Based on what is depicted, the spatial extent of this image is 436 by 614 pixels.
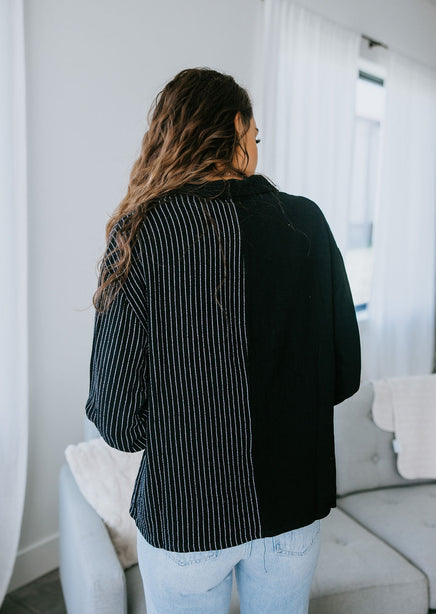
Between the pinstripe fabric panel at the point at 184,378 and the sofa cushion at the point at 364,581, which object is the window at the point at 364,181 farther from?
the pinstripe fabric panel at the point at 184,378

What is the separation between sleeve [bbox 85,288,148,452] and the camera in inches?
28.9

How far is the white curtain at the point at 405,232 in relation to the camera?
367cm

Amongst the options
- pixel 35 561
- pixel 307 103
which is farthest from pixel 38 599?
pixel 307 103

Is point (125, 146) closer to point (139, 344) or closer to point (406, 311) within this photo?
point (139, 344)

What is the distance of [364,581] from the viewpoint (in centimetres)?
157

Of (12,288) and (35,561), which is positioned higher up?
(12,288)

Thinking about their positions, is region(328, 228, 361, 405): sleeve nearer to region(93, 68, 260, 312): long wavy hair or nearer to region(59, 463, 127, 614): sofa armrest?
region(93, 68, 260, 312): long wavy hair

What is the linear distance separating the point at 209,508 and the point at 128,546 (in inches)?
36.8

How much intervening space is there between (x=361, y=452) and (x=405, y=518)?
11.5 inches

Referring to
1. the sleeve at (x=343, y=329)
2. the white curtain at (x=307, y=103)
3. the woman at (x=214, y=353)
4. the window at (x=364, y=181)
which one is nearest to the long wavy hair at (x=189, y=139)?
the woman at (x=214, y=353)

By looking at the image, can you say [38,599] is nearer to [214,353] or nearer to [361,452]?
[361,452]

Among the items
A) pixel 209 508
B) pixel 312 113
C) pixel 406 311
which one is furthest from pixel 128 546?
pixel 406 311

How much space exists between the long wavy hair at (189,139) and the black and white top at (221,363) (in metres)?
0.03

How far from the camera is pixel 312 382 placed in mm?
833
